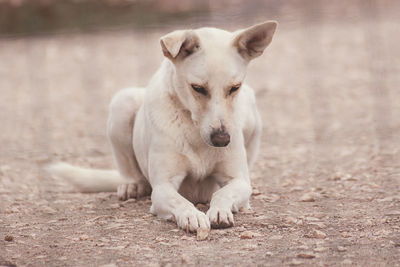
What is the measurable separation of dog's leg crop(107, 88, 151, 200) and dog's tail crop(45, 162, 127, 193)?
18cm

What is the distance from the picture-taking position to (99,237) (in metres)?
4.29

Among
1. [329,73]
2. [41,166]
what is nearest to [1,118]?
[41,166]

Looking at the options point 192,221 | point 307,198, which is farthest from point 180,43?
point 307,198

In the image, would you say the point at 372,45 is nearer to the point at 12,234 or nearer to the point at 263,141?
the point at 263,141

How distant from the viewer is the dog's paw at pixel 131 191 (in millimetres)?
5543

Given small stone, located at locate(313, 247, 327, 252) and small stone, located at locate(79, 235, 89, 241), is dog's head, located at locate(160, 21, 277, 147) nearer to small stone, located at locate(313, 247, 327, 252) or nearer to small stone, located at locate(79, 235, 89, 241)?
small stone, located at locate(313, 247, 327, 252)

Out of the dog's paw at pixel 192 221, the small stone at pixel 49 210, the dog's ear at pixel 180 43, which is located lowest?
the small stone at pixel 49 210

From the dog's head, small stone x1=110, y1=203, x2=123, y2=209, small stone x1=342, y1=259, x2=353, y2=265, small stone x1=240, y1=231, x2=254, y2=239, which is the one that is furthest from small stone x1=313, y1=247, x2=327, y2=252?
small stone x1=110, y1=203, x2=123, y2=209

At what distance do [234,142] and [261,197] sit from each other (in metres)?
0.78

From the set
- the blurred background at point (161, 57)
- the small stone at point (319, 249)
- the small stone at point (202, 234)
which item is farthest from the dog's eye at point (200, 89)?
the blurred background at point (161, 57)

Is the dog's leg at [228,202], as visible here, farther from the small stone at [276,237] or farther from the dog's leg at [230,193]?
the small stone at [276,237]

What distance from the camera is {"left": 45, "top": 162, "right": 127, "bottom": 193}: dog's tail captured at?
6.02m

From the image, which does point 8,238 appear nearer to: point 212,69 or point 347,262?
point 212,69

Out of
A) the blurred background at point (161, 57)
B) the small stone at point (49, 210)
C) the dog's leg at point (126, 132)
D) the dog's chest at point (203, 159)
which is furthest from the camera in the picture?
the blurred background at point (161, 57)
